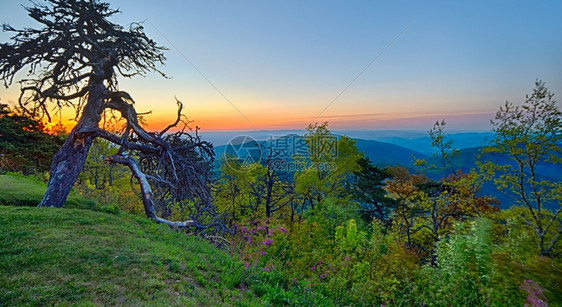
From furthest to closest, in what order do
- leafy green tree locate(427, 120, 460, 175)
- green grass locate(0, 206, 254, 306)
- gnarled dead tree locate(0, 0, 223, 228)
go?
leafy green tree locate(427, 120, 460, 175)
gnarled dead tree locate(0, 0, 223, 228)
green grass locate(0, 206, 254, 306)

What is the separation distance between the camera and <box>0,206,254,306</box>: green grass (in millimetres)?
3252

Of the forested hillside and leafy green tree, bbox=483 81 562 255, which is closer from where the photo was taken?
the forested hillside

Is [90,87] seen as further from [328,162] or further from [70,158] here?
[328,162]

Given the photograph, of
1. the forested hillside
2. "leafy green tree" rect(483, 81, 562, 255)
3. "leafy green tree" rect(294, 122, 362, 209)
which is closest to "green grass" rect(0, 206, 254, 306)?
the forested hillside

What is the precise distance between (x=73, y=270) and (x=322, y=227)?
10867mm

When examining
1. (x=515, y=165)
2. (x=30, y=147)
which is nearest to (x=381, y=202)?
(x=515, y=165)

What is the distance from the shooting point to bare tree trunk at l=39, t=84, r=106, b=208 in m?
8.11

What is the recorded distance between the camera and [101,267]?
406cm

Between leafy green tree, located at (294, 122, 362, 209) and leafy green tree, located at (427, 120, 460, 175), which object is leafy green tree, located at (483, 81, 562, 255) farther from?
leafy green tree, located at (294, 122, 362, 209)

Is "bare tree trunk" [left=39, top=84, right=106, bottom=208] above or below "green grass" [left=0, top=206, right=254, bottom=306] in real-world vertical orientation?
above

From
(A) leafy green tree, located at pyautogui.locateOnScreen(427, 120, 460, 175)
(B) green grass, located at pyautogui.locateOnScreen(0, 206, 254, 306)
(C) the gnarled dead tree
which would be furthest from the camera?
(A) leafy green tree, located at pyautogui.locateOnScreen(427, 120, 460, 175)

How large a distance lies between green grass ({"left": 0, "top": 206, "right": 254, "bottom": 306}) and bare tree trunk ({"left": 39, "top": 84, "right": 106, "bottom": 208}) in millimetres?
1506

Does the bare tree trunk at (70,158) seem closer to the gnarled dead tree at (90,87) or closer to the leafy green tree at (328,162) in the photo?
the gnarled dead tree at (90,87)

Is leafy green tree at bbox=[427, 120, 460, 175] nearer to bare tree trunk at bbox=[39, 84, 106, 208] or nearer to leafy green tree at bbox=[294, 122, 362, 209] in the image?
leafy green tree at bbox=[294, 122, 362, 209]
